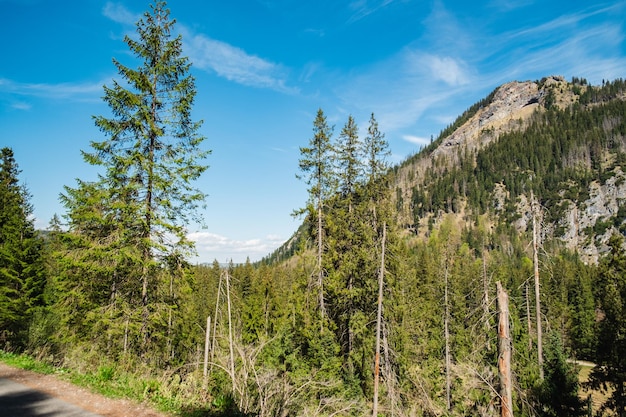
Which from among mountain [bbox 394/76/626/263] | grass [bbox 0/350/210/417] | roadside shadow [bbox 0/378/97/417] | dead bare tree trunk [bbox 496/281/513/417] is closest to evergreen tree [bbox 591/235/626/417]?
dead bare tree trunk [bbox 496/281/513/417]

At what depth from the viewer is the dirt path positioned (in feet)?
21.3

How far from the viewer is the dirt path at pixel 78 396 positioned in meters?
6.50

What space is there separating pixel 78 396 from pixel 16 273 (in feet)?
65.6

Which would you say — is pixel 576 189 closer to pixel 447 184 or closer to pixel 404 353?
pixel 447 184

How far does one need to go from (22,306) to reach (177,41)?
20475mm

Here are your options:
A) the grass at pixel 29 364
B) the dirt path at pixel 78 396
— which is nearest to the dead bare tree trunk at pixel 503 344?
the dirt path at pixel 78 396

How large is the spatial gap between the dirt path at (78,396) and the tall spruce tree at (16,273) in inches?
570

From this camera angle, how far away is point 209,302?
154 ft

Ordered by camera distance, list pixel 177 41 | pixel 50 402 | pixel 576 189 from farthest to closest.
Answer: pixel 576 189
pixel 177 41
pixel 50 402

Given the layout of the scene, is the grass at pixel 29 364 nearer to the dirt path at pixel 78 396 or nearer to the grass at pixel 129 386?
the grass at pixel 129 386

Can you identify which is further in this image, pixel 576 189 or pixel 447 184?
pixel 447 184

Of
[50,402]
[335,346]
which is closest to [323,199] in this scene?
[335,346]

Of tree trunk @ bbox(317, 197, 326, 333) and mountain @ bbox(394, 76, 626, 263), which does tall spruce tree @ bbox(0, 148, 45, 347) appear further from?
mountain @ bbox(394, 76, 626, 263)

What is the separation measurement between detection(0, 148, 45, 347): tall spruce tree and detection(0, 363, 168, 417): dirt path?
570 inches
